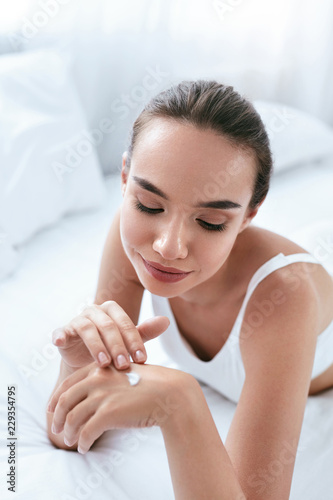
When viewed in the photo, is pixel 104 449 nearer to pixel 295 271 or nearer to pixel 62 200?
pixel 295 271

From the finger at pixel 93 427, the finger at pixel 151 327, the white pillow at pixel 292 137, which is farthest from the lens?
the white pillow at pixel 292 137

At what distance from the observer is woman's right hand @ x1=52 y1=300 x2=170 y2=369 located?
2.53 feet

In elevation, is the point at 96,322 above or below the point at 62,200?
above

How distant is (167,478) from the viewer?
3.31ft

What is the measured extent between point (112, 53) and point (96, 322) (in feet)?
4.95

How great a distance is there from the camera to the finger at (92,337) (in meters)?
0.77

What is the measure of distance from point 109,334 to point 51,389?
0.50 meters

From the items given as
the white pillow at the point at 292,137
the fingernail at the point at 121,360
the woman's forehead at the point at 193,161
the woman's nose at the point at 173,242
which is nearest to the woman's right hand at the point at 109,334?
the fingernail at the point at 121,360

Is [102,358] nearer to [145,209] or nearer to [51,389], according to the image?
[145,209]

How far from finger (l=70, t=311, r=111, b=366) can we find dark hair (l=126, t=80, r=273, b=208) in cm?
30

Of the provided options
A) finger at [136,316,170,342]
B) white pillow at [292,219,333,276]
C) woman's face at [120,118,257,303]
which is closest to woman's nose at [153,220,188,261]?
woman's face at [120,118,257,303]

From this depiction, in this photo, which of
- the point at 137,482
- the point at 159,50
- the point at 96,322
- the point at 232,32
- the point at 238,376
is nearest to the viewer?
the point at 96,322

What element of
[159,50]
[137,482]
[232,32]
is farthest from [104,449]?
[232,32]

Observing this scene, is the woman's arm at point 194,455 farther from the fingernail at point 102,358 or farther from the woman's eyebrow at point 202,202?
the woman's eyebrow at point 202,202
